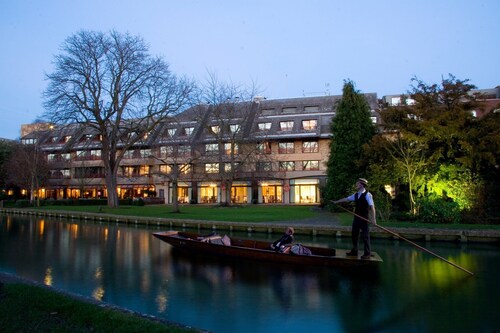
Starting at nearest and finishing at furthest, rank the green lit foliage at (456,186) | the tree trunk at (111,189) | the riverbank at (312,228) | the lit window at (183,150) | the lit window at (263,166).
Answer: the riverbank at (312,228) → the green lit foliage at (456,186) → the tree trunk at (111,189) → the lit window at (263,166) → the lit window at (183,150)

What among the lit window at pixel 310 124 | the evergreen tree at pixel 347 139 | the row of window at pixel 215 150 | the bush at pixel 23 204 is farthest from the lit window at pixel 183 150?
the bush at pixel 23 204

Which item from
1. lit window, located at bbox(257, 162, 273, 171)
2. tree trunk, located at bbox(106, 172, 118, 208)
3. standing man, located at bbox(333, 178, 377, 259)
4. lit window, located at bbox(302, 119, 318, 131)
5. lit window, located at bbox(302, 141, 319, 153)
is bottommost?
standing man, located at bbox(333, 178, 377, 259)

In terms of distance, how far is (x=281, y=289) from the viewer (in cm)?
1139

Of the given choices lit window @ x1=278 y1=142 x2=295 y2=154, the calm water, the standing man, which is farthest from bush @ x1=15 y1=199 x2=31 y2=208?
the standing man

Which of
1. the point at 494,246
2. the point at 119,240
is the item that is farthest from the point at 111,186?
the point at 494,246

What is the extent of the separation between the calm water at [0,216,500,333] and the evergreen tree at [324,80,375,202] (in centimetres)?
1479

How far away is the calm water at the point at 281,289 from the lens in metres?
8.70

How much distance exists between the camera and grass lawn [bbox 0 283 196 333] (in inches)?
249

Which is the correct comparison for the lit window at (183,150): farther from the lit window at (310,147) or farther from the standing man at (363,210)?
the standing man at (363,210)

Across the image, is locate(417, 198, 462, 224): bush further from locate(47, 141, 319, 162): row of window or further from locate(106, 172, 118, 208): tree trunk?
locate(106, 172, 118, 208): tree trunk

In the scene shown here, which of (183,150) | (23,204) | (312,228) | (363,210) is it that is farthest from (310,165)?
(363,210)

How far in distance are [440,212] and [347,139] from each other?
11920 mm

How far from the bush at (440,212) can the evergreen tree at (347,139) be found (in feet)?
28.8

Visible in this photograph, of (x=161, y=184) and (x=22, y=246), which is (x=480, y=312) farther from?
(x=161, y=184)
